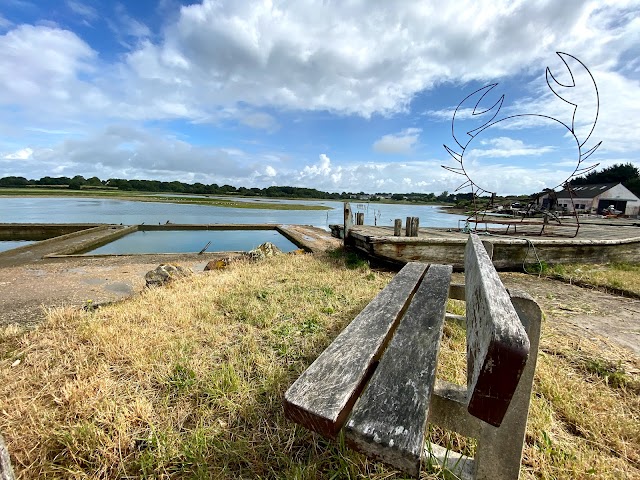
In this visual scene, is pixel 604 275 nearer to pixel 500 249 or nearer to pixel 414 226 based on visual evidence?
pixel 500 249

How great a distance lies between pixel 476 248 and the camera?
1.87 meters

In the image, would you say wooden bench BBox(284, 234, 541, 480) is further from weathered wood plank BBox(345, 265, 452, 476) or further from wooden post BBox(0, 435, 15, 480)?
wooden post BBox(0, 435, 15, 480)

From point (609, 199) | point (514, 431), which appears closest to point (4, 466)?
point (514, 431)

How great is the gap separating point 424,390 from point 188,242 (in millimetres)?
16709

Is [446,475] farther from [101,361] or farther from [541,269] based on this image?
[541,269]

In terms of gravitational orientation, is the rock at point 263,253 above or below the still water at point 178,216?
above

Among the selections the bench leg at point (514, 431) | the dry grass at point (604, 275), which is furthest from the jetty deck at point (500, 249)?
the bench leg at point (514, 431)

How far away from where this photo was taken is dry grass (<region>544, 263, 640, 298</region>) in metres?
4.61

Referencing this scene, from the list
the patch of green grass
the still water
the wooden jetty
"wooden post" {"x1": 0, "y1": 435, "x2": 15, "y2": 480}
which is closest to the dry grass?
the wooden jetty

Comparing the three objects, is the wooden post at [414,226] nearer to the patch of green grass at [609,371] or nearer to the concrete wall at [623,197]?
the patch of green grass at [609,371]

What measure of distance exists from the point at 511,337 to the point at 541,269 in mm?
6208

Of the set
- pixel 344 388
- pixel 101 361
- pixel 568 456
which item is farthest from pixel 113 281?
pixel 568 456

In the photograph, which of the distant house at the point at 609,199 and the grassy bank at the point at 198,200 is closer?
the distant house at the point at 609,199

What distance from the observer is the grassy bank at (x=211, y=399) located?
4.66 feet
